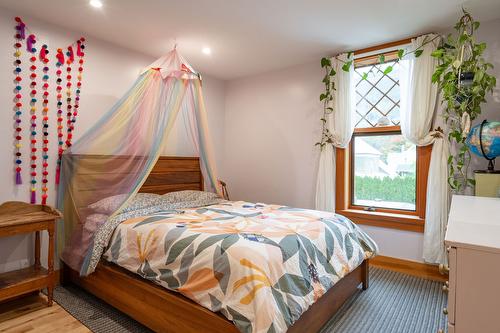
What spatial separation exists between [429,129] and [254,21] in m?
2.08

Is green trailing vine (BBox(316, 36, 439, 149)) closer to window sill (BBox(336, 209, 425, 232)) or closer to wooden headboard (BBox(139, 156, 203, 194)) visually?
window sill (BBox(336, 209, 425, 232))

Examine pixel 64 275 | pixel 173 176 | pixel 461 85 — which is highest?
pixel 461 85

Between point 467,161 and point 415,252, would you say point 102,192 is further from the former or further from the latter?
point 467,161

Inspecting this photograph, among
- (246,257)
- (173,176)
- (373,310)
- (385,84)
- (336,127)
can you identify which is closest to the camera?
(246,257)

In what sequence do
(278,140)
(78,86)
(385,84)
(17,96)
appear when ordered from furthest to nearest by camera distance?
(278,140) < (385,84) < (78,86) < (17,96)

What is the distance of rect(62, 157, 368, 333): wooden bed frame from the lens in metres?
1.66

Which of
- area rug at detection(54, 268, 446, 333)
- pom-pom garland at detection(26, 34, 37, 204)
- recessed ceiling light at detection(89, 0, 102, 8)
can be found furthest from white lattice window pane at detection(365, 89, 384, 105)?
pom-pom garland at detection(26, 34, 37, 204)

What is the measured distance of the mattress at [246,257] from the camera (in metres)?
1.50

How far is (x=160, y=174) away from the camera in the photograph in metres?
3.52

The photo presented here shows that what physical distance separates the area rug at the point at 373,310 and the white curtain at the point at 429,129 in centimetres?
46

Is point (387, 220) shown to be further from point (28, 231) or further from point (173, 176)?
point (28, 231)

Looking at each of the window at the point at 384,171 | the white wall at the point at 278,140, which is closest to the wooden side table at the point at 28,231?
the white wall at the point at 278,140

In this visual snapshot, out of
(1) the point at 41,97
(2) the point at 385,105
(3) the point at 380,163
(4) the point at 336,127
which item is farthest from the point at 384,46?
(1) the point at 41,97

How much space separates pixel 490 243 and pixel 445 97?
83.7 inches
